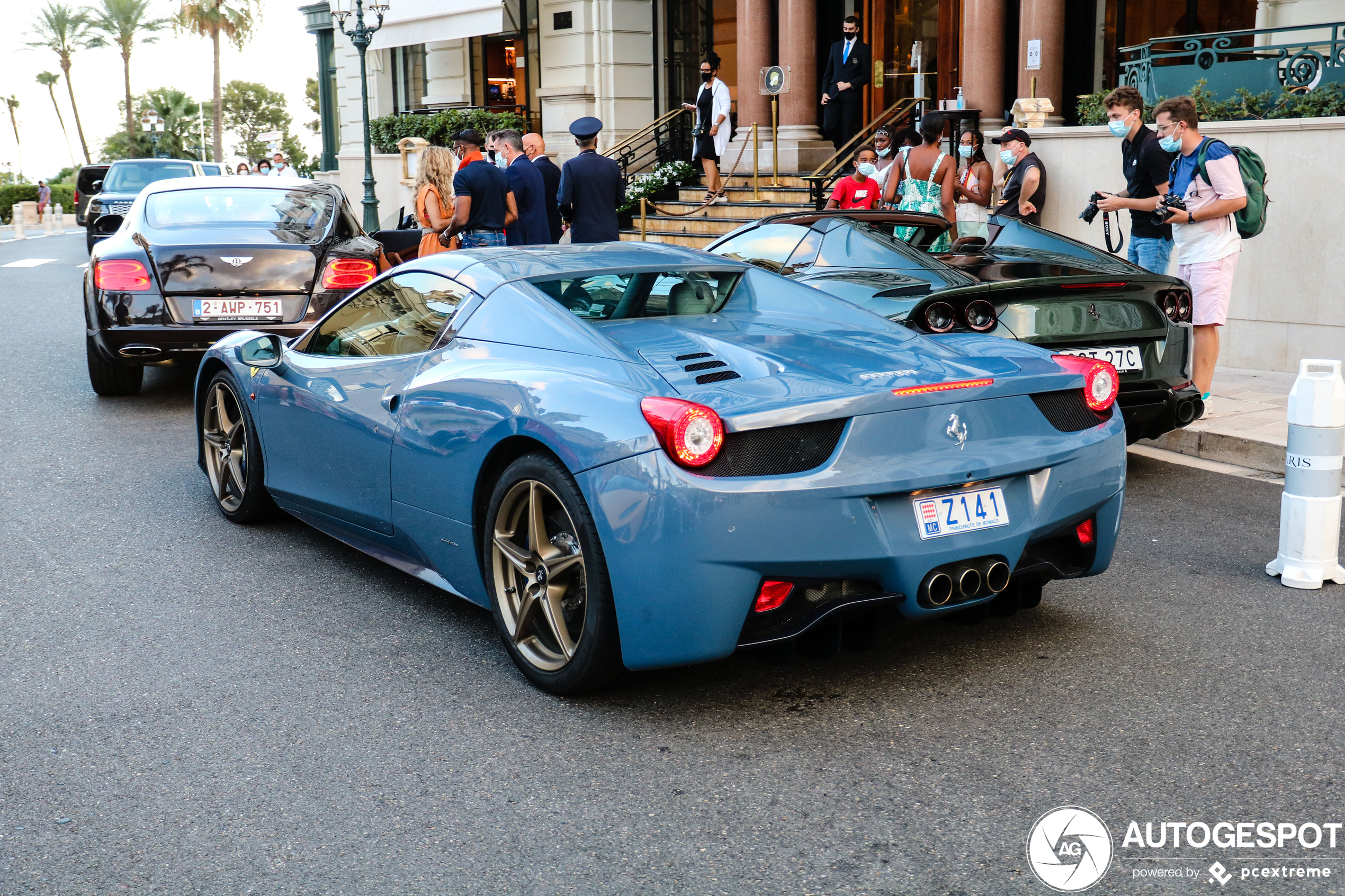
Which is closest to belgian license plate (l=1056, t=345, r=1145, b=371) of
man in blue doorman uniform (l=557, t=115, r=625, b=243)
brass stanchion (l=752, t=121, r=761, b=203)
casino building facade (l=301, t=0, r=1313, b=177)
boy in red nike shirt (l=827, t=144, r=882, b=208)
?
man in blue doorman uniform (l=557, t=115, r=625, b=243)

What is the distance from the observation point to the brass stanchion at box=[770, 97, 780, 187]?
53.0ft

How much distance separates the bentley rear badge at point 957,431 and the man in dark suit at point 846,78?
42.6ft

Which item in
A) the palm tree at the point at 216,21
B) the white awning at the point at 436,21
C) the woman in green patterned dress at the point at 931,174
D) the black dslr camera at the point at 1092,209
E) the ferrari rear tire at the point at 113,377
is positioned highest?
the palm tree at the point at 216,21

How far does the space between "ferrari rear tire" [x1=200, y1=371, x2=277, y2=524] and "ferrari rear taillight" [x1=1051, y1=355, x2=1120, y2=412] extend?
343cm

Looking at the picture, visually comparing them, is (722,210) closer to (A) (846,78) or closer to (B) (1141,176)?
(A) (846,78)

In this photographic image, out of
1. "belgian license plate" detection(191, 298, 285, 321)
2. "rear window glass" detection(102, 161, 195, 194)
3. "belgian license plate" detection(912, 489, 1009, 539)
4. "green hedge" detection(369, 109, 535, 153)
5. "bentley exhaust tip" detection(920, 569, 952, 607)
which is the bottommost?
"bentley exhaust tip" detection(920, 569, 952, 607)

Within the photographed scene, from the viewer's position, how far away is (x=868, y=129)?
53.8ft

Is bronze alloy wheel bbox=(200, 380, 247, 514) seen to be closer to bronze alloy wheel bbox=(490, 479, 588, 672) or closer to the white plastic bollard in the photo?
bronze alloy wheel bbox=(490, 479, 588, 672)

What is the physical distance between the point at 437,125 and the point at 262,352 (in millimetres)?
20691

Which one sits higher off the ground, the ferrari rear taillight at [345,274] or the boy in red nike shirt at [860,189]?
the boy in red nike shirt at [860,189]

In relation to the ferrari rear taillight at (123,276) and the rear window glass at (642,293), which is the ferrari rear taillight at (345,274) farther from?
the rear window glass at (642,293)

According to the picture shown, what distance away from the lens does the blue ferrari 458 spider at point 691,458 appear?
11.2ft

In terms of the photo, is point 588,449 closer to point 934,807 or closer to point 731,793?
point 731,793

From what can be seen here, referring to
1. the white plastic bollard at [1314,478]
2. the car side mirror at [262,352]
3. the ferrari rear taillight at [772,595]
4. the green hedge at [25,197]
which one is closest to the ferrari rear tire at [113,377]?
the car side mirror at [262,352]
